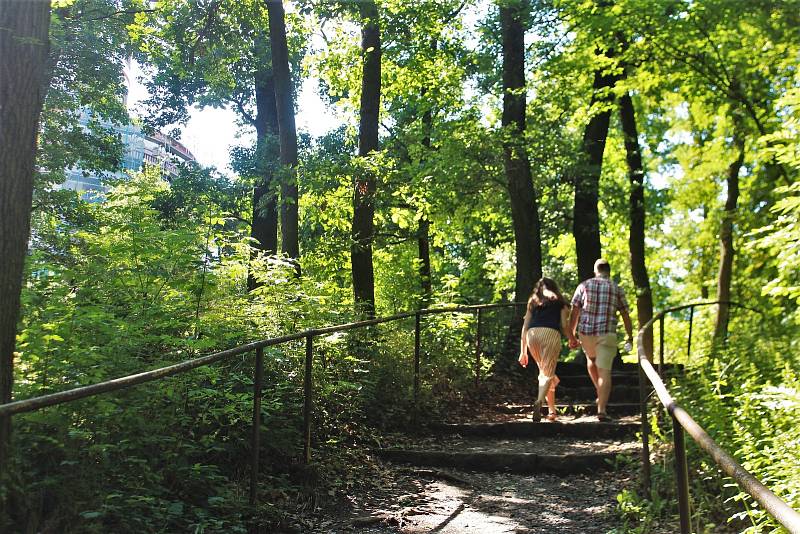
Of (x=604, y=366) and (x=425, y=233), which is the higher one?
(x=425, y=233)

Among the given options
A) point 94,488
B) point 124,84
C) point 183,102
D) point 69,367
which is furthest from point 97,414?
point 183,102

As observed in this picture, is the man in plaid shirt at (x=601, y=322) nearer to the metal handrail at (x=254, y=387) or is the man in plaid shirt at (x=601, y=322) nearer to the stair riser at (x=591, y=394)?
the stair riser at (x=591, y=394)

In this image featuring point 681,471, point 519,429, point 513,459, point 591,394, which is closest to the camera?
point 681,471

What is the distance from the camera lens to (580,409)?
33.9 feet

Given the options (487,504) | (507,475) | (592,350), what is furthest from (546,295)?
(487,504)

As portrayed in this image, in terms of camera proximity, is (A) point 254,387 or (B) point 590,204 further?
(B) point 590,204

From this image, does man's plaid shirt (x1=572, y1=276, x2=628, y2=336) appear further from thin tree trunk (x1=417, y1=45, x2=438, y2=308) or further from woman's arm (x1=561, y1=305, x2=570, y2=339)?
thin tree trunk (x1=417, y1=45, x2=438, y2=308)

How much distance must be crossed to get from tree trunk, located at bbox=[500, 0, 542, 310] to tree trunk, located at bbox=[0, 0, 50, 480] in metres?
8.87

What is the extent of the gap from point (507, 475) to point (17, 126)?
515 cm

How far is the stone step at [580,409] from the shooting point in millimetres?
10188

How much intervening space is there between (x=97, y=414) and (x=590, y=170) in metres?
11.6

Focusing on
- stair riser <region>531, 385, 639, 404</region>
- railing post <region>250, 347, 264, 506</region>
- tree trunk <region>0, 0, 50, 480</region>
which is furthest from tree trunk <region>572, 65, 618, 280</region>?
tree trunk <region>0, 0, 50, 480</region>

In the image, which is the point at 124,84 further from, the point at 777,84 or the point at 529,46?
the point at 777,84

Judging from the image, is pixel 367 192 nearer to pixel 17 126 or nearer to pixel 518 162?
pixel 518 162
